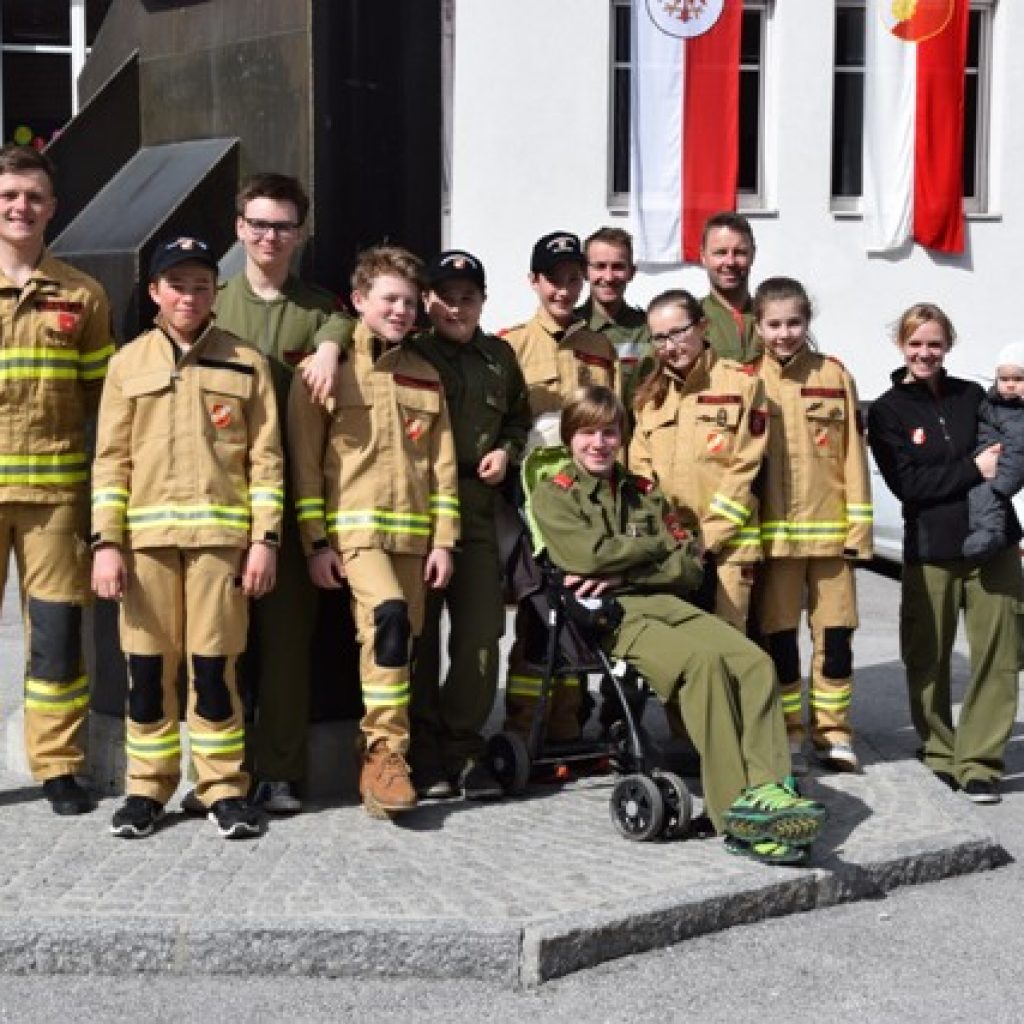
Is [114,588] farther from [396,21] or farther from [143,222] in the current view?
[396,21]

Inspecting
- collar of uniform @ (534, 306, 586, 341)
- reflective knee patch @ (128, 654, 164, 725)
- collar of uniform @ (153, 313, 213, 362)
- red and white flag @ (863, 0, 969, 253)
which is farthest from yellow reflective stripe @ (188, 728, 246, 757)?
red and white flag @ (863, 0, 969, 253)

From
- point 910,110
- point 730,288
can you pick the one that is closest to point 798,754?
point 730,288

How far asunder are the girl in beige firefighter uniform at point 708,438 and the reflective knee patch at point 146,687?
2.07 meters

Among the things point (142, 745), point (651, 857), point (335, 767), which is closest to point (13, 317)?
point (142, 745)

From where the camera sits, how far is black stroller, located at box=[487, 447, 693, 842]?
5.90m

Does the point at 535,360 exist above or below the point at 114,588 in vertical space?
above

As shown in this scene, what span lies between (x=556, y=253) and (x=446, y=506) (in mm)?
1242

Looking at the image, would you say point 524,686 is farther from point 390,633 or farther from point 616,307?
point 616,307

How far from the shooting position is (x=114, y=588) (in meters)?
5.82

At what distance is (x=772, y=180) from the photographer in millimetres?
18703

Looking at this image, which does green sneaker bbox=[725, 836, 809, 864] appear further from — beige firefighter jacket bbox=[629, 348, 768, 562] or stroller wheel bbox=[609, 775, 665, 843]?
beige firefighter jacket bbox=[629, 348, 768, 562]

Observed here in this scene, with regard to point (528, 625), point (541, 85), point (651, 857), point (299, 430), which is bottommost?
point (651, 857)

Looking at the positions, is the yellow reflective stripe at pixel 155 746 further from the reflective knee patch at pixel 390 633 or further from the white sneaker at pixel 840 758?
the white sneaker at pixel 840 758

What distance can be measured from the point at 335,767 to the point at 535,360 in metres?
1.80
